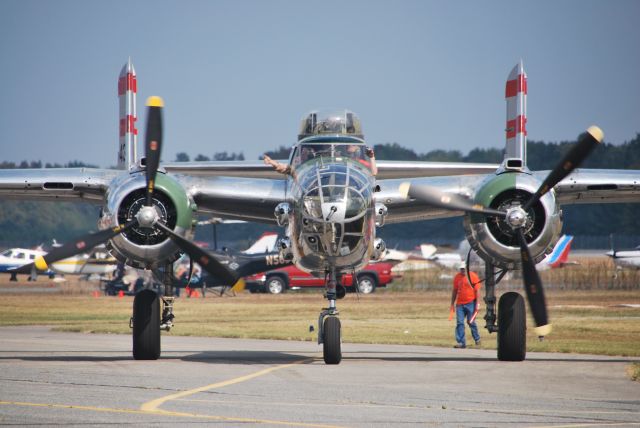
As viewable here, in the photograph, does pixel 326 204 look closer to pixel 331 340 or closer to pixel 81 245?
pixel 331 340

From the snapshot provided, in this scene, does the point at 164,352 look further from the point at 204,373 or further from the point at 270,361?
the point at 204,373

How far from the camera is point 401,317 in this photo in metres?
36.2

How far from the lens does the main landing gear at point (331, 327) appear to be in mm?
A: 16250

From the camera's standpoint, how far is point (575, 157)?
1617 centimetres

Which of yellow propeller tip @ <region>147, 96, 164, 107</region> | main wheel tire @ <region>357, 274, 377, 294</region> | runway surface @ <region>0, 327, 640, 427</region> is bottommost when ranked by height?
runway surface @ <region>0, 327, 640, 427</region>

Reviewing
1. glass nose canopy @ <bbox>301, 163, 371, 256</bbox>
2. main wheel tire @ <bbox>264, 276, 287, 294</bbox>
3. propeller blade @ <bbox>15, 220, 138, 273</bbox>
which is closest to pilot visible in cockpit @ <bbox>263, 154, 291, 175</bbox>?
glass nose canopy @ <bbox>301, 163, 371, 256</bbox>

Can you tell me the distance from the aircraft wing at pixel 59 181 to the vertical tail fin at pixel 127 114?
3.60m

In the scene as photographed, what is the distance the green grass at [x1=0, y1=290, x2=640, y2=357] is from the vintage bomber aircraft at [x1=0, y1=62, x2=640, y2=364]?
16.1 feet

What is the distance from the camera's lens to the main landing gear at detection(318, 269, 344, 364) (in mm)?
16250

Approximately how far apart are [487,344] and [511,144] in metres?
6.48

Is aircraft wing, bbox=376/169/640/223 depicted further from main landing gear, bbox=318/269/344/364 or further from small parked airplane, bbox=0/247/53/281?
small parked airplane, bbox=0/247/53/281

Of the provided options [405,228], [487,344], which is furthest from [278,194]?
[405,228]

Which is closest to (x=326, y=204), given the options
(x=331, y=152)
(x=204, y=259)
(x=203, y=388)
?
(x=331, y=152)

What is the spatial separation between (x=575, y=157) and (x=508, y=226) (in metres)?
1.60
